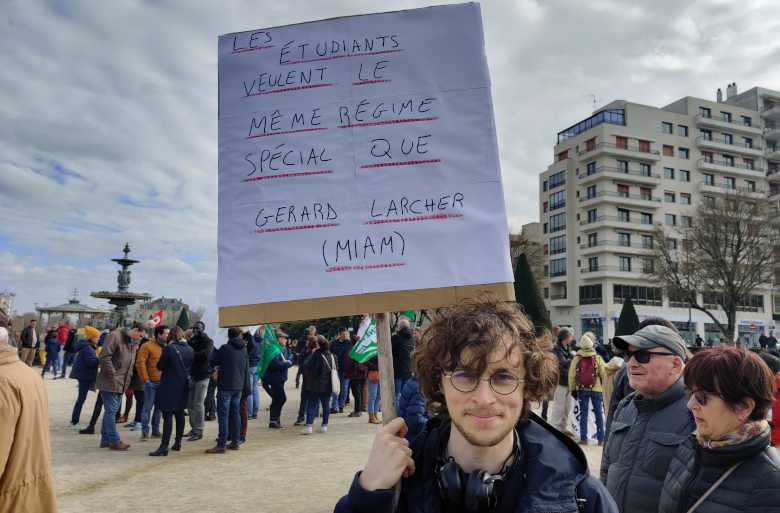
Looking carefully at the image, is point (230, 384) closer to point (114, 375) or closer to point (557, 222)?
point (114, 375)

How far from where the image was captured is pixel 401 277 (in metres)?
2.13

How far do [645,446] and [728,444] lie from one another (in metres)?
0.61

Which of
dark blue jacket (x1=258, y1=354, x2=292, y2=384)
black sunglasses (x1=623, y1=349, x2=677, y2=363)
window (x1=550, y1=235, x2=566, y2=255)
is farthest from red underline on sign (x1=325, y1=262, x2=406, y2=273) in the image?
window (x1=550, y1=235, x2=566, y2=255)

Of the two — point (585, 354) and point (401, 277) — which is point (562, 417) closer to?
point (585, 354)

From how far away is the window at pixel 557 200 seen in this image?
56.5 meters

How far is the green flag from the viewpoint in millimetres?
11094

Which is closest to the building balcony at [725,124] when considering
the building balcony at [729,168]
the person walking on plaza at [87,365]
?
the building balcony at [729,168]

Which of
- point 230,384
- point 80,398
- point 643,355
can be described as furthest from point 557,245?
point 643,355

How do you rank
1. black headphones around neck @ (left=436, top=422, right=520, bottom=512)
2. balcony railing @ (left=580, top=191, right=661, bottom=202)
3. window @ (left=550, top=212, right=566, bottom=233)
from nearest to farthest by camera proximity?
black headphones around neck @ (left=436, top=422, right=520, bottom=512)
balcony railing @ (left=580, top=191, right=661, bottom=202)
window @ (left=550, top=212, right=566, bottom=233)

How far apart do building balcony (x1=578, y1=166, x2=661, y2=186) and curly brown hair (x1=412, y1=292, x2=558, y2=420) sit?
54653 mm

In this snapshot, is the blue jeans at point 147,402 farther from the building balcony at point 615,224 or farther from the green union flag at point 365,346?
the building balcony at point 615,224

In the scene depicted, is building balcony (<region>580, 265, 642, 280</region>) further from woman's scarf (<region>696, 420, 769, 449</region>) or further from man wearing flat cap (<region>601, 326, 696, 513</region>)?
woman's scarf (<region>696, 420, 769, 449</region>)

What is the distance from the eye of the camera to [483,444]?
154 cm

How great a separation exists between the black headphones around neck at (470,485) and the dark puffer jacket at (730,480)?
4.59 ft
